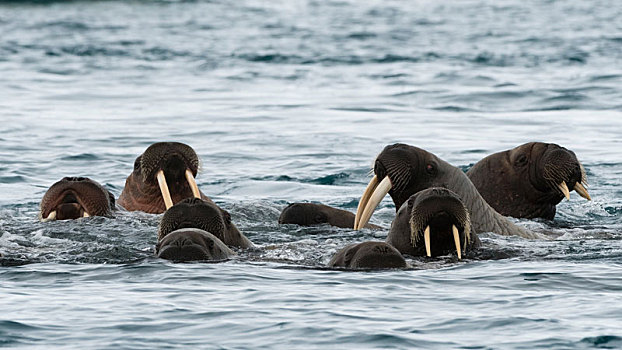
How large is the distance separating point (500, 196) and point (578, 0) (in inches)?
1579

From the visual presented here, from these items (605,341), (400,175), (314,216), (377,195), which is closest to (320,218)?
(314,216)

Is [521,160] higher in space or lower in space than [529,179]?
higher

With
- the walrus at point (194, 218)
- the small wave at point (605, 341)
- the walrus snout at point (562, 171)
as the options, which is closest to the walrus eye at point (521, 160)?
the walrus snout at point (562, 171)

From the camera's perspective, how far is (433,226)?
845 cm

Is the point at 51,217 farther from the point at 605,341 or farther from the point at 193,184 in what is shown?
the point at 605,341

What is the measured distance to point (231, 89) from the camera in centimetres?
2580

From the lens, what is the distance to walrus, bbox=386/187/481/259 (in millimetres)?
8344

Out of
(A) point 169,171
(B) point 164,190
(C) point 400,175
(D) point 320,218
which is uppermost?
(C) point 400,175

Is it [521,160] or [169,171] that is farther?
[521,160]

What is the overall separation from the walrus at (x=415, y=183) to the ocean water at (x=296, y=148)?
0.88ft

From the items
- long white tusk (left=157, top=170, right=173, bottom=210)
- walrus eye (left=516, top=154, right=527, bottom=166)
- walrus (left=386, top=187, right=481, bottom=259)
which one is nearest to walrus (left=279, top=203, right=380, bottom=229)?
long white tusk (left=157, top=170, right=173, bottom=210)

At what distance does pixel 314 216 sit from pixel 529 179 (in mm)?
1994

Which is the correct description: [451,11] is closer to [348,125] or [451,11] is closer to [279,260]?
[348,125]

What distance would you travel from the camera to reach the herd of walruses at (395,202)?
27.4 ft
